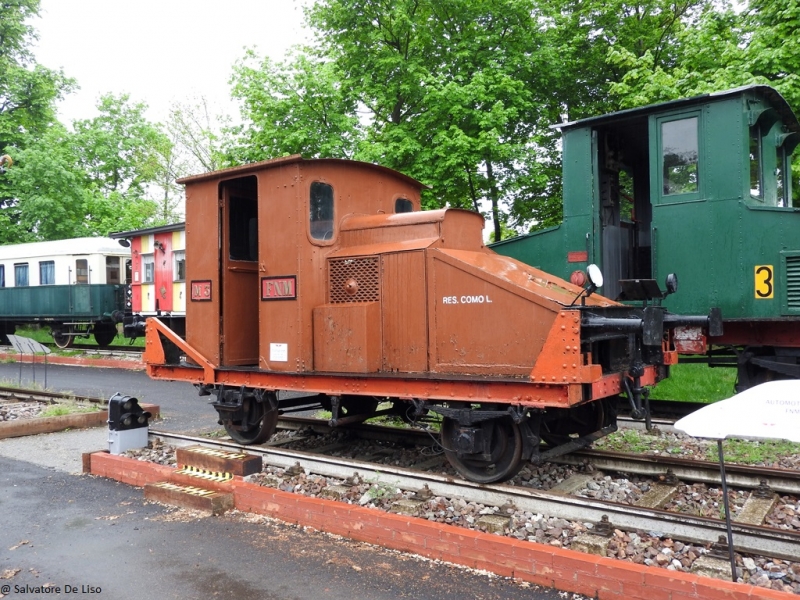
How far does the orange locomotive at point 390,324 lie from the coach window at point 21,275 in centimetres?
1849

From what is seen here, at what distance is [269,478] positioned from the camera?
20.1ft

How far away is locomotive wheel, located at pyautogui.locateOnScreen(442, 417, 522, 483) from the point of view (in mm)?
5527

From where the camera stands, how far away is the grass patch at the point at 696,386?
995 cm

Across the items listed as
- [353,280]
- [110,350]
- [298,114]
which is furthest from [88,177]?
[353,280]

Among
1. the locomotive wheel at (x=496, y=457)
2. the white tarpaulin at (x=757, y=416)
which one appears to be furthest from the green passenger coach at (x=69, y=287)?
the white tarpaulin at (x=757, y=416)

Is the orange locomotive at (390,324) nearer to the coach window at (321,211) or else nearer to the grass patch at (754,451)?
the coach window at (321,211)

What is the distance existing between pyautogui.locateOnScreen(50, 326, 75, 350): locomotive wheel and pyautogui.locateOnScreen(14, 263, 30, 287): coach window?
2066 mm

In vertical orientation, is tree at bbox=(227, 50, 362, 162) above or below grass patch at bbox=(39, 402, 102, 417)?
above

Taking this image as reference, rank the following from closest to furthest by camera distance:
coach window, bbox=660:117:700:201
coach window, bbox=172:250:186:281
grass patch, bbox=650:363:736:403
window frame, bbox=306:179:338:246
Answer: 1. window frame, bbox=306:179:338:246
2. coach window, bbox=660:117:700:201
3. grass patch, bbox=650:363:736:403
4. coach window, bbox=172:250:186:281

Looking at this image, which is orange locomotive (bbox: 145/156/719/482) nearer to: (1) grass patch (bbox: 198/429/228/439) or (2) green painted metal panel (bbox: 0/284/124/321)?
(1) grass patch (bbox: 198/429/228/439)

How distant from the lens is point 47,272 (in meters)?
22.6

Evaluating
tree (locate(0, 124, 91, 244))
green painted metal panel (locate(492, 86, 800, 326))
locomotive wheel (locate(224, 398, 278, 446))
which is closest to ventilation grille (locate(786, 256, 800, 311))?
green painted metal panel (locate(492, 86, 800, 326))

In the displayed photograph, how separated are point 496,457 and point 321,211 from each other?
3.04 m

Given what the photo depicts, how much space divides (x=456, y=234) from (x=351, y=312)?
49.6 inches
